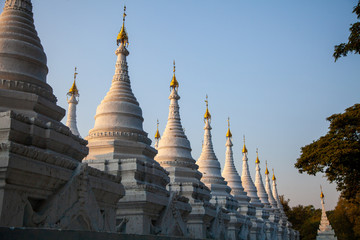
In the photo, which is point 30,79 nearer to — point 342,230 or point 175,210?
→ point 175,210

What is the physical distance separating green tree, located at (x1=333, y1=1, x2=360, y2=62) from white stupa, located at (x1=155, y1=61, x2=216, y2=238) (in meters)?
10.0

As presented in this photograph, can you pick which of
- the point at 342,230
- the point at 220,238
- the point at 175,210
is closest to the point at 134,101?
the point at 175,210

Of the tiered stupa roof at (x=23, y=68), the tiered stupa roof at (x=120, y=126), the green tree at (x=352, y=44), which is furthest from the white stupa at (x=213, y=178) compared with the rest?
the tiered stupa roof at (x=23, y=68)

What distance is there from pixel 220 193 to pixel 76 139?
59.4 ft

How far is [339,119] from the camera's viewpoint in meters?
22.1

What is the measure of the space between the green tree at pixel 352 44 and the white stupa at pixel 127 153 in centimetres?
842

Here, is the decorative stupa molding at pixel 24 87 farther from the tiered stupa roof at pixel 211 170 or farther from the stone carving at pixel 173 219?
the tiered stupa roof at pixel 211 170

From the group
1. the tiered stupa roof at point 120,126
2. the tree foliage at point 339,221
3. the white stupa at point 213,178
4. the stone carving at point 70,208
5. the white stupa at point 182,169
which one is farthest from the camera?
the tree foliage at point 339,221

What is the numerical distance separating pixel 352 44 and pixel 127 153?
9.89 meters

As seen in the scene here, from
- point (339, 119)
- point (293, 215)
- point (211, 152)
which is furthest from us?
point (293, 215)

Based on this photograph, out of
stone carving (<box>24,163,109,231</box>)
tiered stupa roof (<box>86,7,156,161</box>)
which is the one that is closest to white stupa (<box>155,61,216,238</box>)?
tiered stupa roof (<box>86,7,156,161</box>)

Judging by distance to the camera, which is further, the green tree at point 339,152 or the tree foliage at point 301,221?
the tree foliage at point 301,221

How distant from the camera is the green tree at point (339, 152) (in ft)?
66.0

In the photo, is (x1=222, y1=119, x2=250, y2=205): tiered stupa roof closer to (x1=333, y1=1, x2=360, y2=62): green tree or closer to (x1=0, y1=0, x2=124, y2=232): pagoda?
(x1=333, y1=1, x2=360, y2=62): green tree
